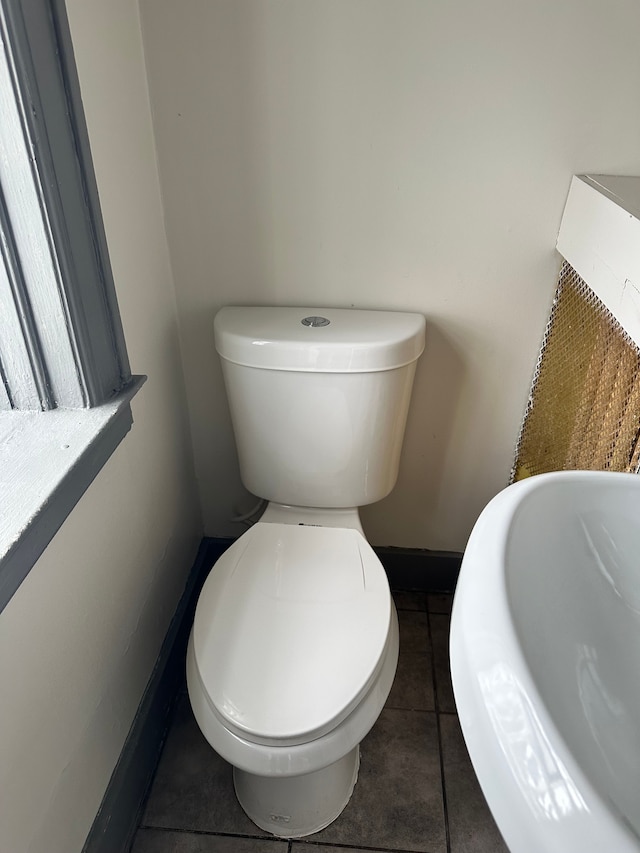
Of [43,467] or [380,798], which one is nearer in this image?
[43,467]

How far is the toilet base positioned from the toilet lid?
0.24 metres

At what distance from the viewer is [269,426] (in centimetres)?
118

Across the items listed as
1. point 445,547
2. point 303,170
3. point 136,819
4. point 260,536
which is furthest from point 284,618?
point 303,170

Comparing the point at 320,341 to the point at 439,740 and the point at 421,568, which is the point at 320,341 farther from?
the point at 439,740

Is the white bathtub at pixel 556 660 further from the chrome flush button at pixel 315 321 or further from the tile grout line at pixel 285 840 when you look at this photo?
the tile grout line at pixel 285 840

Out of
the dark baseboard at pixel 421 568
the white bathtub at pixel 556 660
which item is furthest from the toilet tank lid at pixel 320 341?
the dark baseboard at pixel 421 568

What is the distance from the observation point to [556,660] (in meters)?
0.52

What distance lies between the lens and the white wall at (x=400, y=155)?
3.18 ft

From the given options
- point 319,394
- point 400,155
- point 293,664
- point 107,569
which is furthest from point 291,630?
point 400,155

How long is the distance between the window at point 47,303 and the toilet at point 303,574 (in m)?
0.31

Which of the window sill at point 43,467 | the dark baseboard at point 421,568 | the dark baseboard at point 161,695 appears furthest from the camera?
the dark baseboard at point 421,568

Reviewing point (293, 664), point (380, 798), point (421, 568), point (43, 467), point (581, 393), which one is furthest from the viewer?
point (421, 568)

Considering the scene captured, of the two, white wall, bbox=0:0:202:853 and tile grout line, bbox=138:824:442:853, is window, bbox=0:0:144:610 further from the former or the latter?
tile grout line, bbox=138:824:442:853

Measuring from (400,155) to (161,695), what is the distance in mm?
1145
